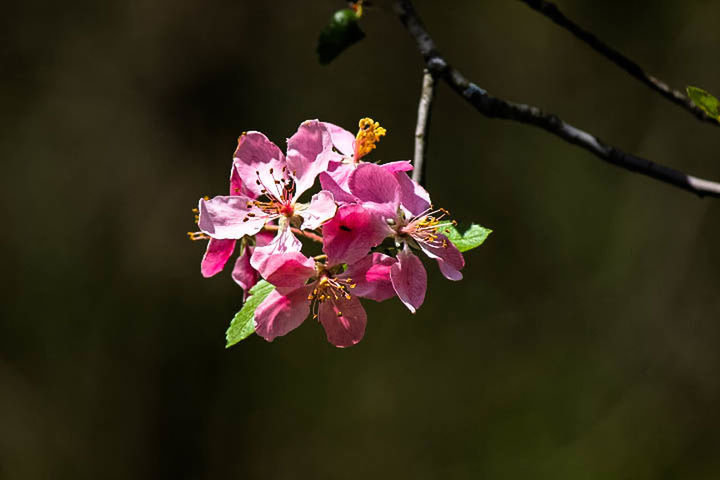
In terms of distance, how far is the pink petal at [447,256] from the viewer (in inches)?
32.0

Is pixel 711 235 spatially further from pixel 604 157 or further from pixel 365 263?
pixel 365 263

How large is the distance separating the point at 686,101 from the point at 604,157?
0.17 metres

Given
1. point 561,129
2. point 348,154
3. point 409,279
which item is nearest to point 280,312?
point 409,279

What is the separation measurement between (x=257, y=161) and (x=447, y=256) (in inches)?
10.4

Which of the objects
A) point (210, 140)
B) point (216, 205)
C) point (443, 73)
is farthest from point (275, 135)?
point (216, 205)

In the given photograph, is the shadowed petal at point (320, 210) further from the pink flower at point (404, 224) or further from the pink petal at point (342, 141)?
the pink petal at point (342, 141)

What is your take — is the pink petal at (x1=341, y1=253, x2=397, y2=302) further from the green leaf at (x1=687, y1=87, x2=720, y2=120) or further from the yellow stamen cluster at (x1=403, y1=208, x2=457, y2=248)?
the green leaf at (x1=687, y1=87, x2=720, y2=120)

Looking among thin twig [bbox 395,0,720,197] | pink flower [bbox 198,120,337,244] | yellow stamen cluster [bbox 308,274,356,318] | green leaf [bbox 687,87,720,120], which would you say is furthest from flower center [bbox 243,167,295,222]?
green leaf [bbox 687,87,720,120]

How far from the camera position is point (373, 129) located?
34.7 inches

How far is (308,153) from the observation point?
82cm

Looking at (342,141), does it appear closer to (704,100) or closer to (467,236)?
(467,236)

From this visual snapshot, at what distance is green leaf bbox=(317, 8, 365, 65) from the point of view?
3.69 feet

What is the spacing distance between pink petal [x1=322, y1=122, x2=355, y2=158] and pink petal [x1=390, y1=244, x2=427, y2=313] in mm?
207

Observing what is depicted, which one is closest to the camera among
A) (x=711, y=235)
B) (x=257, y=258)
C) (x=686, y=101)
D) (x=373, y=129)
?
(x=257, y=258)
